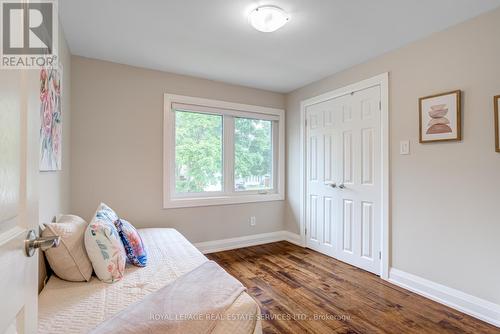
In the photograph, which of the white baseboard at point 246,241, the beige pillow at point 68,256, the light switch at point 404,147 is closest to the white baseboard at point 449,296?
the light switch at point 404,147

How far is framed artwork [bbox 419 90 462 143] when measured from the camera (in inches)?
77.1

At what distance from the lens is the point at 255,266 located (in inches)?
110

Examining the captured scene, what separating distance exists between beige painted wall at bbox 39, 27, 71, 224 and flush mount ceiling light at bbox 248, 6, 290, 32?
1.55 metres

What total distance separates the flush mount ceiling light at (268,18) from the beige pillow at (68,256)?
6.23 feet

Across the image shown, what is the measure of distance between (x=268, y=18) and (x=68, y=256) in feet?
6.69

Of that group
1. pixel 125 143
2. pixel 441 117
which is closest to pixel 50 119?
pixel 125 143

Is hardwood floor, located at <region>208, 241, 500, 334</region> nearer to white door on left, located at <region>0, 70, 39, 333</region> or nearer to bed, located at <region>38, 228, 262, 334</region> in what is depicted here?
bed, located at <region>38, 228, 262, 334</region>

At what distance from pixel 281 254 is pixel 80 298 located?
2.34 metres

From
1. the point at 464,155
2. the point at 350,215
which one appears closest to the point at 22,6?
the point at 464,155

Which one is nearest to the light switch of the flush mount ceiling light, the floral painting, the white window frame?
the flush mount ceiling light

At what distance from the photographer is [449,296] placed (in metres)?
2.00

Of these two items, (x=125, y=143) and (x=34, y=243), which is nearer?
(x=34, y=243)

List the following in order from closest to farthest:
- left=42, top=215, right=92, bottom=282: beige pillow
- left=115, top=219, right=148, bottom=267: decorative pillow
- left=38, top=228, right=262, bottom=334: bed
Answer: left=38, top=228, right=262, bottom=334: bed → left=42, top=215, right=92, bottom=282: beige pillow → left=115, top=219, right=148, bottom=267: decorative pillow

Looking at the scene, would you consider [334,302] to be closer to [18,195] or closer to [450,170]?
[450,170]
